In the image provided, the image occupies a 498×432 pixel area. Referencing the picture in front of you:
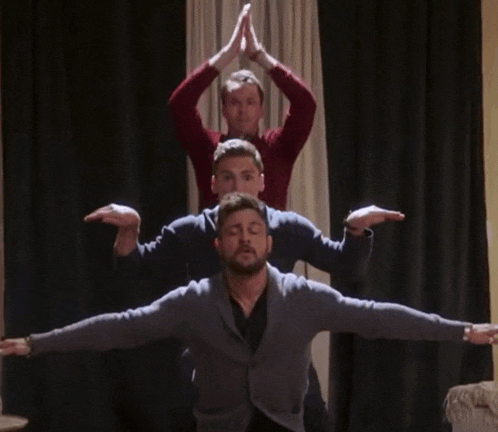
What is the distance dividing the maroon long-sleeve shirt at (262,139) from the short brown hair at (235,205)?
1.33ft

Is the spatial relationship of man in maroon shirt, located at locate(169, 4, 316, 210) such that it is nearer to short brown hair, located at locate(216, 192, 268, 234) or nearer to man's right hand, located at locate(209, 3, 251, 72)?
man's right hand, located at locate(209, 3, 251, 72)

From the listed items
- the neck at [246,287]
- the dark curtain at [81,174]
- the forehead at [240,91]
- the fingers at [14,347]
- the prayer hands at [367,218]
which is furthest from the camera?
the dark curtain at [81,174]

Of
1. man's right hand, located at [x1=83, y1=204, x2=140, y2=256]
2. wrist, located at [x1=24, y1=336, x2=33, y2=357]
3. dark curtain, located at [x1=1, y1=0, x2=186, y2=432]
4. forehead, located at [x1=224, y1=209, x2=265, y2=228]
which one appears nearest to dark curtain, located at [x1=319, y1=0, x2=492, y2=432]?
dark curtain, located at [x1=1, y1=0, x2=186, y2=432]

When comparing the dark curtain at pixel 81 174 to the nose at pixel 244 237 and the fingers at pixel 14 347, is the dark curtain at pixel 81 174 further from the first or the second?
the nose at pixel 244 237

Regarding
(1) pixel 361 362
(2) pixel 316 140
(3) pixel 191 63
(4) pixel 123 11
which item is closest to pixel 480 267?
(1) pixel 361 362

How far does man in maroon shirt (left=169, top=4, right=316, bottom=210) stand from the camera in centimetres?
264

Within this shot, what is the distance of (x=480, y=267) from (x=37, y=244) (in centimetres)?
190

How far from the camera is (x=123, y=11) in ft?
10.7

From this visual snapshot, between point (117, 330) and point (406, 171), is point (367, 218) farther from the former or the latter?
point (406, 171)

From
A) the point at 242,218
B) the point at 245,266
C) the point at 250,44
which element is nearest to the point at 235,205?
the point at 242,218

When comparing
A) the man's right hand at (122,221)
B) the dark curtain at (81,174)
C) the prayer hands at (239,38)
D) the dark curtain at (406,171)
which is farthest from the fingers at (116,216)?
the dark curtain at (406,171)

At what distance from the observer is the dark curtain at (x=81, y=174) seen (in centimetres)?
316

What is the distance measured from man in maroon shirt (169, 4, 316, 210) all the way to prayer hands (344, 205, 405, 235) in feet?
1.13

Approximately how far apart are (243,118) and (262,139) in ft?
0.39
